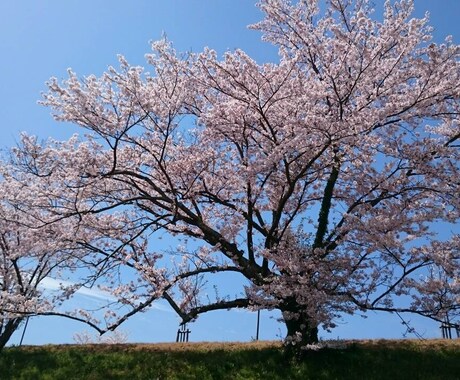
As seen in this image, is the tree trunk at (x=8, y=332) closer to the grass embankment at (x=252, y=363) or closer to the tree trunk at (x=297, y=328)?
the grass embankment at (x=252, y=363)

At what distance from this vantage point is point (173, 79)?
12.4 meters

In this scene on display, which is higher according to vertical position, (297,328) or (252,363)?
(297,328)

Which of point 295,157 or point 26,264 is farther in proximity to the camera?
point 26,264

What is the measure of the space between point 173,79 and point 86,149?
10.9 ft

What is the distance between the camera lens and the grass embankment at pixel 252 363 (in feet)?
38.2

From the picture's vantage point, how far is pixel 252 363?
504 inches

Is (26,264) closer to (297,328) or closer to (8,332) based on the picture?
(8,332)

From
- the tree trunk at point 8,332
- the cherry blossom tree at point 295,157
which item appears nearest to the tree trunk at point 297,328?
the cherry blossom tree at point 295,157

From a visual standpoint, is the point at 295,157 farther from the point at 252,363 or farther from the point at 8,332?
the point at 8,332

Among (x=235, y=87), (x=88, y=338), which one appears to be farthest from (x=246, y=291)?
(x=88, y=338)

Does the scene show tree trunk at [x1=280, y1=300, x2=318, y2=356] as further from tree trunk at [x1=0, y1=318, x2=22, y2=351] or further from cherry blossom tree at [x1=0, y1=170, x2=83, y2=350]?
tree trunk at [x1=0, y1=318, x2=22, y2=351]

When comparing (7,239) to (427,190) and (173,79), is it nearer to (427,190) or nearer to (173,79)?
(173,79)

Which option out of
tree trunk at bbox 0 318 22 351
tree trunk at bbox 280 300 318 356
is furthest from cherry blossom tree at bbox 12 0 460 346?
tree trunk at bbox 0 318 22 351

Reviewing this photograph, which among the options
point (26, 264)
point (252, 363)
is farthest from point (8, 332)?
point (252, 363)
